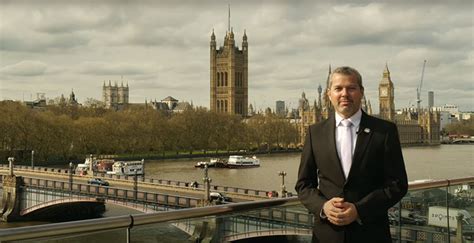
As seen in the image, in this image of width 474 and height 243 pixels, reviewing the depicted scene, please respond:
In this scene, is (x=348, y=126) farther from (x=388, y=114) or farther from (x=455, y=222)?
(x=388, y=114)

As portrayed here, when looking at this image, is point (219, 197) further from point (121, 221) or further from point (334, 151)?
point (334, 151)

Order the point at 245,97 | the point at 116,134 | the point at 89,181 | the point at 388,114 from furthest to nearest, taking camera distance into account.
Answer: the point at 388,114
the point at 245,97
the point at 116,134
the point at 89,181

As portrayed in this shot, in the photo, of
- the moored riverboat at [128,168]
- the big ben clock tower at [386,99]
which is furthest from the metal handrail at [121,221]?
the big ben clock tower at [386,99]

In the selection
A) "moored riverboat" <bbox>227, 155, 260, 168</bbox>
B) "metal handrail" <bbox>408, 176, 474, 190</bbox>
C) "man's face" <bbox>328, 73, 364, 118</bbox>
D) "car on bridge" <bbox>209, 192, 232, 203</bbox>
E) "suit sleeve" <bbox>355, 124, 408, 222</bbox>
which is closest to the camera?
"suit sleeve" <bbox>355, 124, 408, 222</bbox>

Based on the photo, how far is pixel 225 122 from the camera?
76250mm

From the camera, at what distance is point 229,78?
349 ft

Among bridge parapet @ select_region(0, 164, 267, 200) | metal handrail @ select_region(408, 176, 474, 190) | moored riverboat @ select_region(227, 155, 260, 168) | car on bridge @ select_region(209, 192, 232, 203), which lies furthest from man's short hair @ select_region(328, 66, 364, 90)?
moored riverboat @ select_region(227, 155, 260, 168)

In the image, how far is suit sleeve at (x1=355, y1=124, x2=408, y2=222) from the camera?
7.70ft

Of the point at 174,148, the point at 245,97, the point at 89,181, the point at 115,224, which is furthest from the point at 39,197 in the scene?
the point at 245,97

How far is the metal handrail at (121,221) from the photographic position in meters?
2.15

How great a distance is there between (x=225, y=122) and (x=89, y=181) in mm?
43963

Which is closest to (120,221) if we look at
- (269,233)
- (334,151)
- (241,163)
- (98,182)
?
(334,151)

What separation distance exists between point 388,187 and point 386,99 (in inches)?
4870

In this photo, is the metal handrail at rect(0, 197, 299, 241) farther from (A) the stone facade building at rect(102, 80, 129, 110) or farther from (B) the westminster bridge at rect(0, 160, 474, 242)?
(A) the stone facade building at rect(102, 80, 129, 110)
